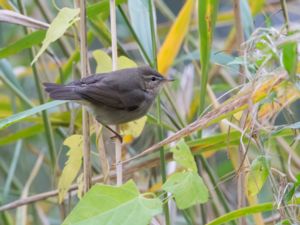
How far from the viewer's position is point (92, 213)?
48.8 inches

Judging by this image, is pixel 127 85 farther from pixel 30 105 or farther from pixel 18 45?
pixel 18 45

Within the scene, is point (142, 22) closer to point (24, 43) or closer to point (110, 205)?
point (24, 43)

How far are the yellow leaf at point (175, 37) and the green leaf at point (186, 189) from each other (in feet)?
3.67

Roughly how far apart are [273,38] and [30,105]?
0.99 m

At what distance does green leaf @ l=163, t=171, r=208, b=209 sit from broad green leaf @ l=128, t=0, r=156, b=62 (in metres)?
0.55

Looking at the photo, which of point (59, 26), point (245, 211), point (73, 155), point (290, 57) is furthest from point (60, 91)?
point (290, 57)

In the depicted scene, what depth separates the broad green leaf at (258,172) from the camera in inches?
51.1

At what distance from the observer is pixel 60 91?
6.58 feet

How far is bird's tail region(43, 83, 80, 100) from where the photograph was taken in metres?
1.97

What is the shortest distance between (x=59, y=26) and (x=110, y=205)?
530 millimetres

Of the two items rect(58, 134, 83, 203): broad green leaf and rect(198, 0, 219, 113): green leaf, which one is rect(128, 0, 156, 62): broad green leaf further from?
rect(58, 134, 83, 203): broad green leaf

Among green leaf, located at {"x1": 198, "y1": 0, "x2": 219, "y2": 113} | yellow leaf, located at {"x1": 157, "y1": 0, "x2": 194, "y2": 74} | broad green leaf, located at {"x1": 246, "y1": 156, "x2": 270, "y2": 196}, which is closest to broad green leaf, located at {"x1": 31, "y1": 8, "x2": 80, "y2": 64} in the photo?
green leaf, located at {"x1": 198, "y1": 0, "x2": 219, "y2": 113}

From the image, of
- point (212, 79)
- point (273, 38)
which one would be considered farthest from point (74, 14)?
point (212, 79)

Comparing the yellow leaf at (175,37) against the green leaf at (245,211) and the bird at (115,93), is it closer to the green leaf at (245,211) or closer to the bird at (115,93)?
the bird at (115,93)
